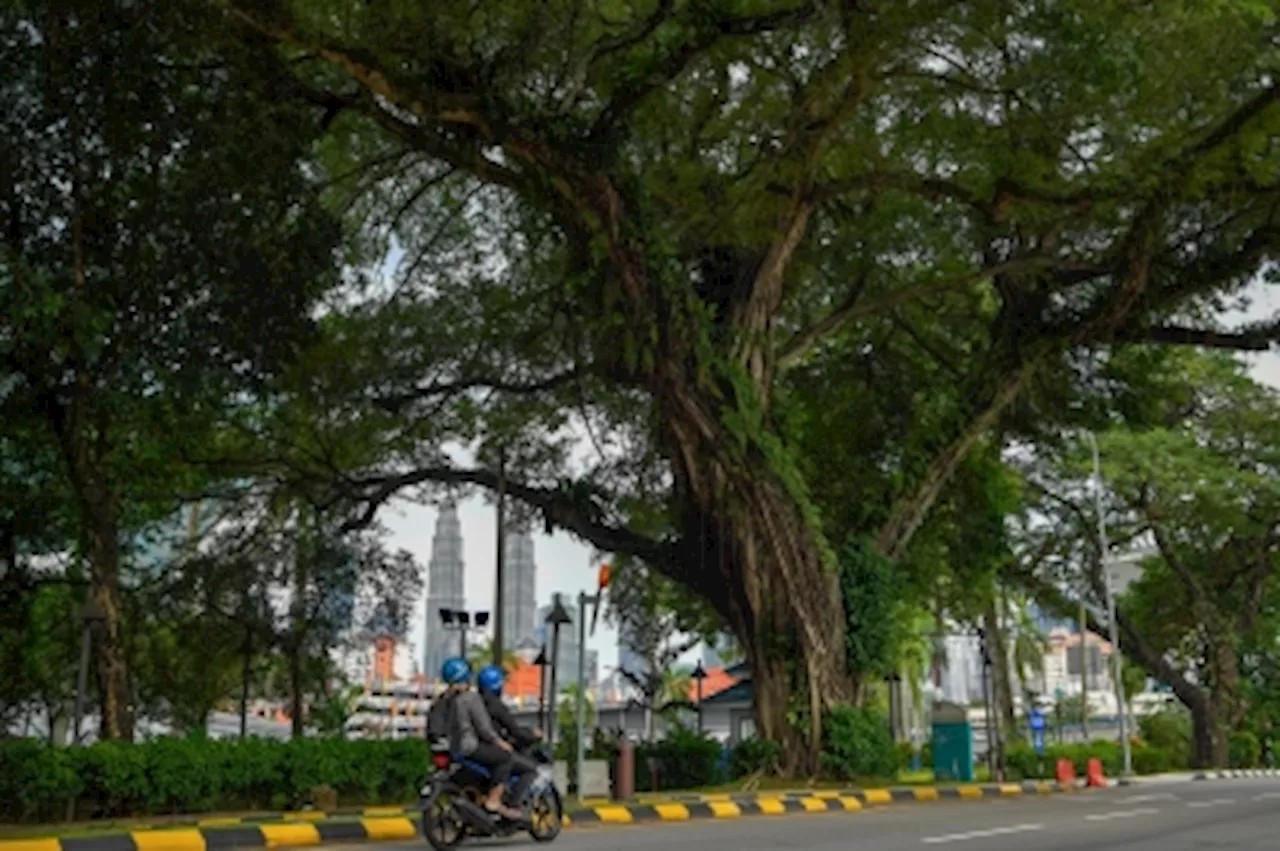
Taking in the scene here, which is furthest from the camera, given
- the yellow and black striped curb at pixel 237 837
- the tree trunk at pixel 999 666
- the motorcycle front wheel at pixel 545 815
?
the tree trunk at pixel 999 666

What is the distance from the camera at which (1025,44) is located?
584 inches

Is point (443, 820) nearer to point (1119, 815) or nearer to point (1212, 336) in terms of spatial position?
point (1119, 815)

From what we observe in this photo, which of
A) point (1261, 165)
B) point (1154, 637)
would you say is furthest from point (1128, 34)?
point (1154, 637)

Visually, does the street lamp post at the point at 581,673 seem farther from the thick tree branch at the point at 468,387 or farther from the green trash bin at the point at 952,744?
the green trash bin at the point at 952,744

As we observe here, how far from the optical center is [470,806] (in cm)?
814

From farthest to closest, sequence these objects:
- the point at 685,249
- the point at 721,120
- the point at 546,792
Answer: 1. the point at 685,249
2. the point at 721,120
3. the point at 546,792

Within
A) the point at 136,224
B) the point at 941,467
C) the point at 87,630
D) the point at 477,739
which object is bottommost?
the point at 477,739

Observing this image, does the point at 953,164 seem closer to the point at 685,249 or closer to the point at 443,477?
the point at 685,249

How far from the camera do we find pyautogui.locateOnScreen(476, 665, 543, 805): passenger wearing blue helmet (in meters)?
8.55

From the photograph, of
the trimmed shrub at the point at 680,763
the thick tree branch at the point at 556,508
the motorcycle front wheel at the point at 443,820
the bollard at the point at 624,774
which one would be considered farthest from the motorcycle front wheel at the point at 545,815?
the trimmed shrub at the point at 680,763

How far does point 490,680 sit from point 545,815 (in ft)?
3.35

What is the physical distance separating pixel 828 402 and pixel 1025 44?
9.49 m

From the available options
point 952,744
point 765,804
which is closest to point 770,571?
point 765,804

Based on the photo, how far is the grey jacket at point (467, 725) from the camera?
834cm
